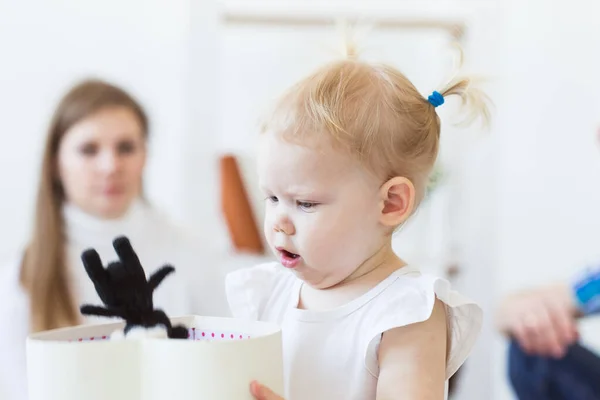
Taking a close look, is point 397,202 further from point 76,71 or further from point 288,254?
point 76,71

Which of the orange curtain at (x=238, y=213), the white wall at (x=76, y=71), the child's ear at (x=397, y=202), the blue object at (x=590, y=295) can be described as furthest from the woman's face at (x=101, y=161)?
the child's ear at (x=397, y=202)

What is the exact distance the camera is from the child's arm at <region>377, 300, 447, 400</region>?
0.73 metres

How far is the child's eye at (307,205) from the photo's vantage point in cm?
78

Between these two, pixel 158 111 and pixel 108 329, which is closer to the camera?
pixel 108 329

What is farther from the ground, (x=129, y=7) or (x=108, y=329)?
(x=129, y=7)

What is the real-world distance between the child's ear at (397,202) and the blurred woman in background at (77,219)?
3.66 ft

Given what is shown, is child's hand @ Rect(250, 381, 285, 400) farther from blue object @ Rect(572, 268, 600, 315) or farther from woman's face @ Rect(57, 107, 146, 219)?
woman's face @ Rect(57, 107, 146, 219)

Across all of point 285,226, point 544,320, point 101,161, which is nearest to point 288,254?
point 285,226

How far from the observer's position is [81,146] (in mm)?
1864

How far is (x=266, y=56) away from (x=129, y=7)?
1.49 feet

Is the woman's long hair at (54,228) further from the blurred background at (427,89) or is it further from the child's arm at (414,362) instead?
the child's arm at (414,362)

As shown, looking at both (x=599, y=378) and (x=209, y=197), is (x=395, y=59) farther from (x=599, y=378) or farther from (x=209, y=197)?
(x=599, y=378)

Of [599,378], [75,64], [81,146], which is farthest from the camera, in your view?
[75,64]

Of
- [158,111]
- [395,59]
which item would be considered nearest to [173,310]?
[158,111]
